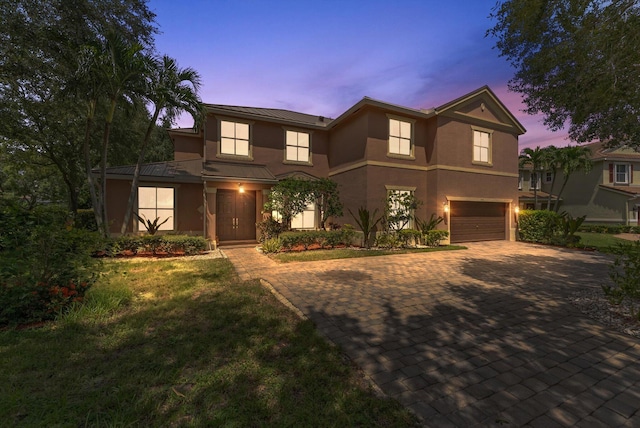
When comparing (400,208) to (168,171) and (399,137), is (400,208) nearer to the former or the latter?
(399,137)

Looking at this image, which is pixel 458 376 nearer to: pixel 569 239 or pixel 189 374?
pixel 189 374

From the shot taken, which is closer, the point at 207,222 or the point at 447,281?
the point at 447,281

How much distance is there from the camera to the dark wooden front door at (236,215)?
41.8 feet

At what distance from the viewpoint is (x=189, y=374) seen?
9.39ft

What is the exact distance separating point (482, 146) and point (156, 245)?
17.8 metres

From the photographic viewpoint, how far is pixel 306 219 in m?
14.3

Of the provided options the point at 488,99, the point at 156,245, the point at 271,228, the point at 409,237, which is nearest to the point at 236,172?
the point at 271,228

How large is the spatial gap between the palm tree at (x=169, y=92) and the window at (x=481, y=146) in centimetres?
1479

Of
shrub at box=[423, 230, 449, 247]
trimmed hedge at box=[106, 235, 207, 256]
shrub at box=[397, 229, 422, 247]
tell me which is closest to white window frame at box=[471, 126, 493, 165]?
shrub at box=[423, 230, 449, 247]

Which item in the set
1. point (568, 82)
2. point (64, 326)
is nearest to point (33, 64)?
point (64, 326)

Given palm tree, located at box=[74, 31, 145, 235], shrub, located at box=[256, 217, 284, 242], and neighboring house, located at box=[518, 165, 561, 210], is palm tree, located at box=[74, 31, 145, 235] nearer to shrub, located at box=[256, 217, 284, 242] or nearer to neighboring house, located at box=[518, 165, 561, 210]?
shrub, located at box=[256, 217, 284, 242]

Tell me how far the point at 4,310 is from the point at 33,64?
10.5 metres

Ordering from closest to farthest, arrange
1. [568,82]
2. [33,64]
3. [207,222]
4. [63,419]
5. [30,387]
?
[63,419], [30,387], [568,82], [33,64], [207,222]

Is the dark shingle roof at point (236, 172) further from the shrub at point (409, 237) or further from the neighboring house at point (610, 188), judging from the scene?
the neighboring house at point (610, 188)
